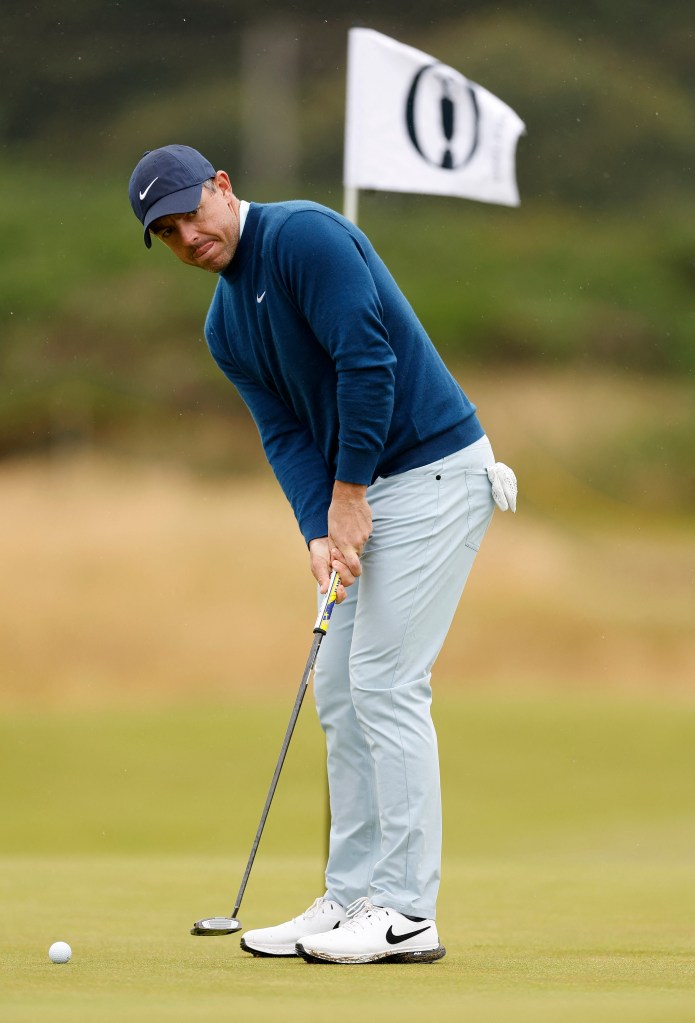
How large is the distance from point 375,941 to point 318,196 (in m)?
9.34

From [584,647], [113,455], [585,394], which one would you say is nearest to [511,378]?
[585,394]

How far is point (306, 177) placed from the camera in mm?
11008

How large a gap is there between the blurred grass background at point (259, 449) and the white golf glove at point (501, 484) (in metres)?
2.55

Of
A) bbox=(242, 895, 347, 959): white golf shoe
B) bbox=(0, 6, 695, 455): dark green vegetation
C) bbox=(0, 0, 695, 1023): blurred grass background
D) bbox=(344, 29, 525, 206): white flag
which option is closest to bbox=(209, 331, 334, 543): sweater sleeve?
bbox=(242, 895, 347, 959): white golf shoe

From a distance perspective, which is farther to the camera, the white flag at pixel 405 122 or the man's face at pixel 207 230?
the white flag at pixel 405 122

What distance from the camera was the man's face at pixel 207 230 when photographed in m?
1.76

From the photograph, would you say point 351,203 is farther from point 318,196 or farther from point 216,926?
point 318,196

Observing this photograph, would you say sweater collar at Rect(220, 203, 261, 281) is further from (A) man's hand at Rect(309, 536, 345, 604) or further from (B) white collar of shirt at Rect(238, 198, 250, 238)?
(A) man's hand at Rect(309, 536, 345, 604)

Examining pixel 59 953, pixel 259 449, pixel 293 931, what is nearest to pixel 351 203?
pixel 293 931

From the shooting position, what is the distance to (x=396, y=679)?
1795mm

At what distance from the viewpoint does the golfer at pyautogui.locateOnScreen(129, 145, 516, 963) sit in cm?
174

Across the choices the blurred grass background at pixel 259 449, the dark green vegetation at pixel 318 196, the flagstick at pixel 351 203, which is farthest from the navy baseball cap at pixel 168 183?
the dark green vegetation at pixel 318 196

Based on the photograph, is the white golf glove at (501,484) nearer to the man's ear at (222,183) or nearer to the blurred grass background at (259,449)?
the man's ear at (222,183)

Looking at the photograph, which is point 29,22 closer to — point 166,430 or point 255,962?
point 166,430
